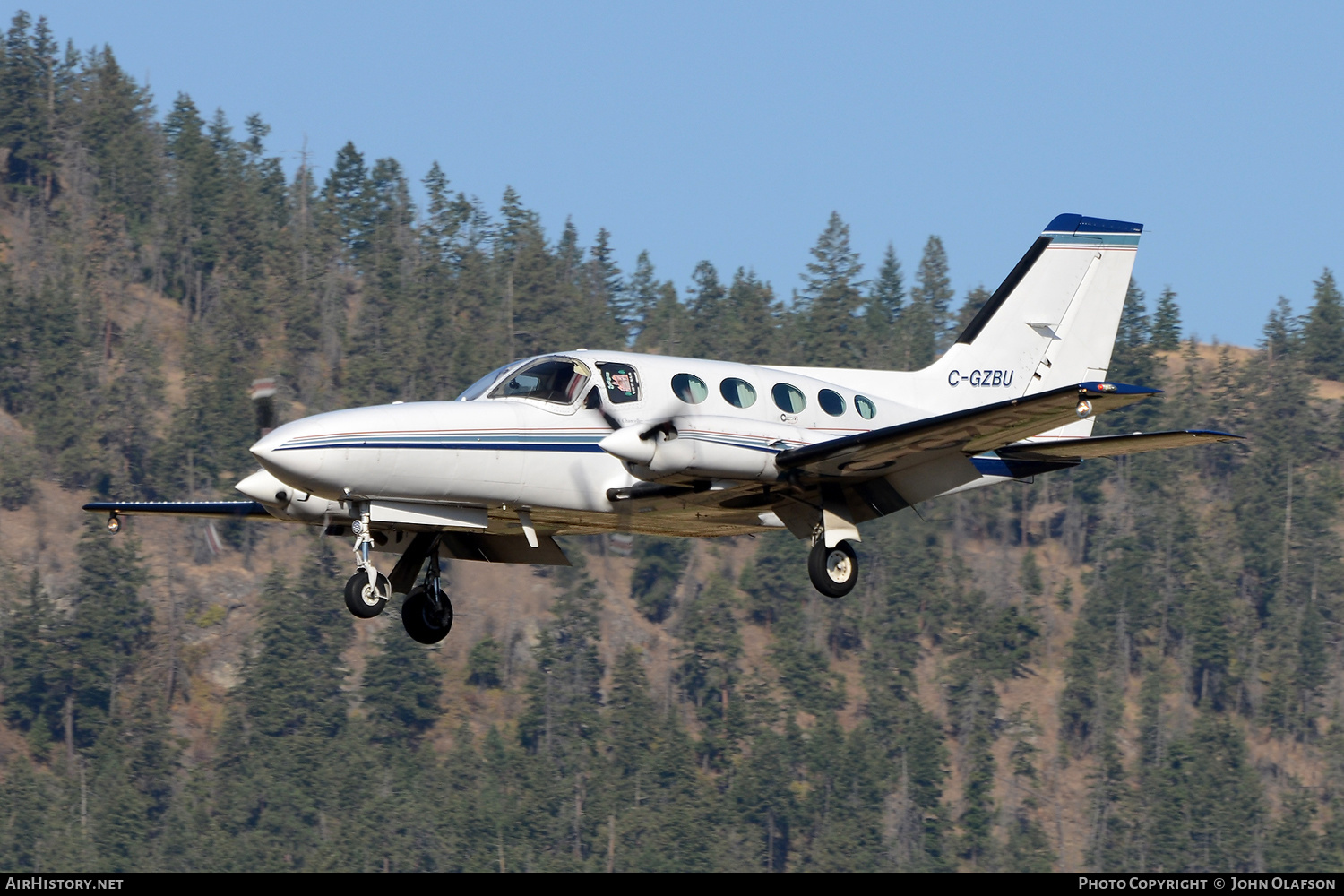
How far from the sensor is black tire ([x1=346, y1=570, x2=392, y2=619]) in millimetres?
17141

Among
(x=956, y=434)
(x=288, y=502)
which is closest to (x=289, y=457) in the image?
(x=288, y=502)

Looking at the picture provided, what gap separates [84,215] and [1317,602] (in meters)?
87.5

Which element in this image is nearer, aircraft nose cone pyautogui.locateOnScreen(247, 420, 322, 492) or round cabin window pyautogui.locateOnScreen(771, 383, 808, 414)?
aircraft nose cone pyautogui.locateOnScreen(247, 420, 322, 492)

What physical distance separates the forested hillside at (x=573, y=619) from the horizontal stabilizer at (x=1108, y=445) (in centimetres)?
5087

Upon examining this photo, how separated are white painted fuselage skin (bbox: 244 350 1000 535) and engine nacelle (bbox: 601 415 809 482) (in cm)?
1

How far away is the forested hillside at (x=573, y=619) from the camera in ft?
285

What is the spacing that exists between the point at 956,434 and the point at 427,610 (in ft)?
20.3

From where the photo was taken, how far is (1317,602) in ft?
360

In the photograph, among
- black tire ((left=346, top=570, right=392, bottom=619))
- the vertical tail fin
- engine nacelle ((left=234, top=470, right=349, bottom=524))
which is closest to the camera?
black tire ((left=346, top=570, right=392, bottom=619))

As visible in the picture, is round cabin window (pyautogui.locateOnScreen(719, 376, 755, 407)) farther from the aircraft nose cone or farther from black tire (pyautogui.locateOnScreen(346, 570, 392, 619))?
the aircraft nose cone

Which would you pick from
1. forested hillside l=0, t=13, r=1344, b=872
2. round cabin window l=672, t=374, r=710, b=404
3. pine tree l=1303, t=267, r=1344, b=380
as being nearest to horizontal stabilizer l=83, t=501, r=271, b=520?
round cabin window l=672, t=374, r=710, b=404

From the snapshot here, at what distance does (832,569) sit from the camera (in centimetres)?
1862

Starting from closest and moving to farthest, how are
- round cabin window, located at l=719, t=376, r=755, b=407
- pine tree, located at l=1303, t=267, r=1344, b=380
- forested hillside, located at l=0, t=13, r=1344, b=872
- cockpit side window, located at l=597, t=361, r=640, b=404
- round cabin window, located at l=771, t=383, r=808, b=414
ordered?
cockpit side window, located at l=597, t=361, r=640, b=404 < round cabin window, located at l=719, t=376, r=755, b=407 < round cabin window, located at l=771, t=383, r=808, b=414 < forested hillside, located at l=0, t=13, r=1344, b=872 < pine tree, located at l=1303, t=267, r=1344, b=380

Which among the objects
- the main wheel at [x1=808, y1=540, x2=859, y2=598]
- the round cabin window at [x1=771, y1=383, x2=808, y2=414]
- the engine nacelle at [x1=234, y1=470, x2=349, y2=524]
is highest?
the round cabin window at [x1=771, y1=383, x2=808, y2=414]
